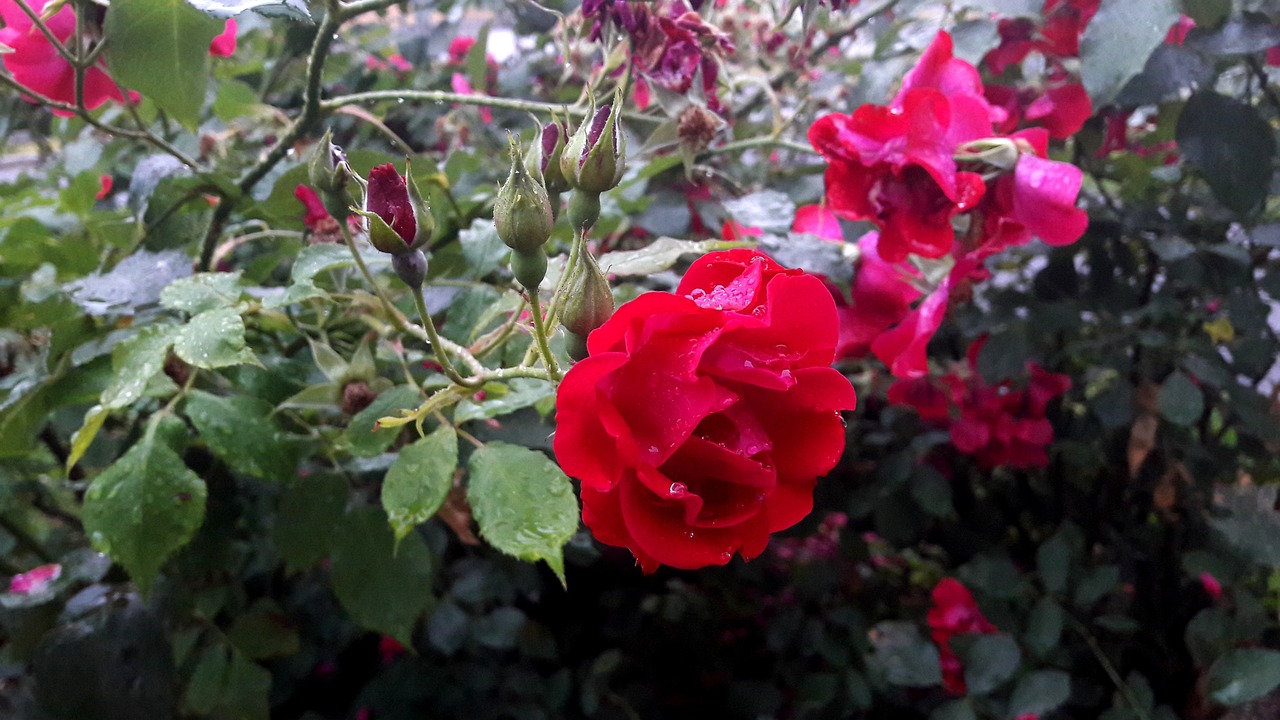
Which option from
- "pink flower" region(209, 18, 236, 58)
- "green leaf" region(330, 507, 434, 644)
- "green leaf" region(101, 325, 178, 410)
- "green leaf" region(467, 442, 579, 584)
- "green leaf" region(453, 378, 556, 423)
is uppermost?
"pink flower" region(209, 18, 236, 58)

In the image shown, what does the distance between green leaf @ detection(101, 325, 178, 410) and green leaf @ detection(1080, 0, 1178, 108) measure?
657mm

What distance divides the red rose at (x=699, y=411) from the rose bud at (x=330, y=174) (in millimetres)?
197

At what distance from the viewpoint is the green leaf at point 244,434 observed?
1.47ft

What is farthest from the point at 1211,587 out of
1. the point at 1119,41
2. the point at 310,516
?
the point at 310,516

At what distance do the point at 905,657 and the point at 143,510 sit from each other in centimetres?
74

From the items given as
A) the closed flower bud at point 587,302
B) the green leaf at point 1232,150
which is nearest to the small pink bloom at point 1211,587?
the green leaf at point 1232,150

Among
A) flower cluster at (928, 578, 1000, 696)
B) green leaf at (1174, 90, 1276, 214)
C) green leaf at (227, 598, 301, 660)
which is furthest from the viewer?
flower cluster at (928, 578, 1000, 696)

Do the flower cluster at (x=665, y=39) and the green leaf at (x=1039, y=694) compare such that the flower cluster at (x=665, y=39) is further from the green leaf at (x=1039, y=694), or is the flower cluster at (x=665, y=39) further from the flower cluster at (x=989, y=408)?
the green leaf at (x=1039, y=694)

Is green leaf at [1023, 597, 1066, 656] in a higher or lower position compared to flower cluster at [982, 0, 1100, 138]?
lower

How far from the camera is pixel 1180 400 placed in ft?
2.48

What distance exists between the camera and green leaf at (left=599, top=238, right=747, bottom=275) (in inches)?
15.4

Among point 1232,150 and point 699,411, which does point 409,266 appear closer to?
point 699,411

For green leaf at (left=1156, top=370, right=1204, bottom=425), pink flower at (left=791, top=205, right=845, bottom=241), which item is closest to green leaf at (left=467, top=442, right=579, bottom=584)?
pink flower at (left=791, top=205, right=845, bottom=241)

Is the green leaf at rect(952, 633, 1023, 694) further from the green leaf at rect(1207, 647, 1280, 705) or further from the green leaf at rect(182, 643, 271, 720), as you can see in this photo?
the green leaf at rect(182, 643, 271, 720)
